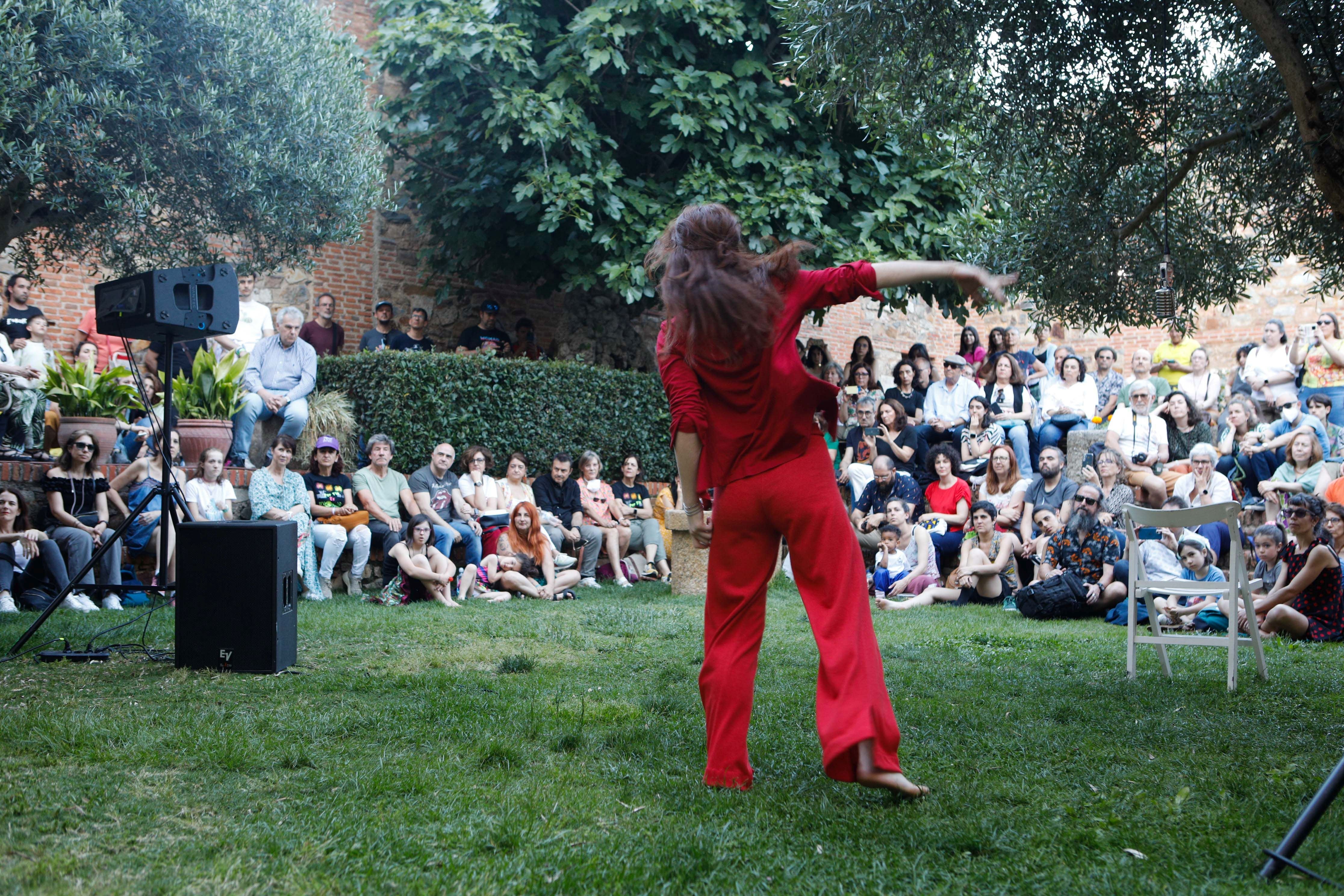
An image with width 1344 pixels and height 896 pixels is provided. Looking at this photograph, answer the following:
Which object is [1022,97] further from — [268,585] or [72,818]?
[72,818]

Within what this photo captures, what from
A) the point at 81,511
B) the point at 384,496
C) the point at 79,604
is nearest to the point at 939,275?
the point at 79,604

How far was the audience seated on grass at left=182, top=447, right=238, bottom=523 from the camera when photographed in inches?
367

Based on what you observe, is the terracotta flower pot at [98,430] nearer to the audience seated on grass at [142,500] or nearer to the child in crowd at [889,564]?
Result: the audience seated on grass at [142,500]

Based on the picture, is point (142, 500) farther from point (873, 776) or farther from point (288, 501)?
point (873, 776)

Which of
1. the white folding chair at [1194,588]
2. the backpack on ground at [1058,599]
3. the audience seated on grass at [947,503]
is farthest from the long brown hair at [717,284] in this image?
the audience seated on grass at [947,503]

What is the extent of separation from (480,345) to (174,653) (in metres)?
8.25

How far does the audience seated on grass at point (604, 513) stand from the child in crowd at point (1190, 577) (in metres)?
5.34

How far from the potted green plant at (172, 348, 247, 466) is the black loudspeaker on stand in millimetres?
4271

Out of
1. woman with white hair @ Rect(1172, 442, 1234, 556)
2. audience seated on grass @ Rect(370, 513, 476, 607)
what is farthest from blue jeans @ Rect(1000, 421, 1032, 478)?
audience seated on grass @ Rect(370, 513, 476, 607)

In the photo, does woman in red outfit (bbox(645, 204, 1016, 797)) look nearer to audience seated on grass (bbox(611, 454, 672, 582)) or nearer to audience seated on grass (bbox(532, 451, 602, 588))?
audience seated on grass (bbox(532, 451, 602, 588))

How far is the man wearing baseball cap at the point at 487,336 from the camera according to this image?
13.8 m

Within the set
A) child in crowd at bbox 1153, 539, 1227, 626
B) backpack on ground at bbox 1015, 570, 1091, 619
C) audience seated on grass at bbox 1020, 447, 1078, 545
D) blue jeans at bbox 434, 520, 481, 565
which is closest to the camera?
child in crowd at bbox 1153, 539, 1227, 626

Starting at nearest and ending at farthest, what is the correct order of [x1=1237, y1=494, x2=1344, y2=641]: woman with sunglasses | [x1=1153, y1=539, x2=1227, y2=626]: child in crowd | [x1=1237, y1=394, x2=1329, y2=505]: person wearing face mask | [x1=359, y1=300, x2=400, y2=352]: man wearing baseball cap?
[x1=1237, y1=494, x2=1344, y2=641]: woman with sunglasses → [x1=1153, y1=539, x2=1227, y2=626]: child in crowd → [x1=1237, y1=394, x2=1329, y2=505]: person wearing face mask → [x1=359, y1=300, x2=400, y2=352]: man wearing baseball cap

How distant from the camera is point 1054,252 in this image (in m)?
6.60
